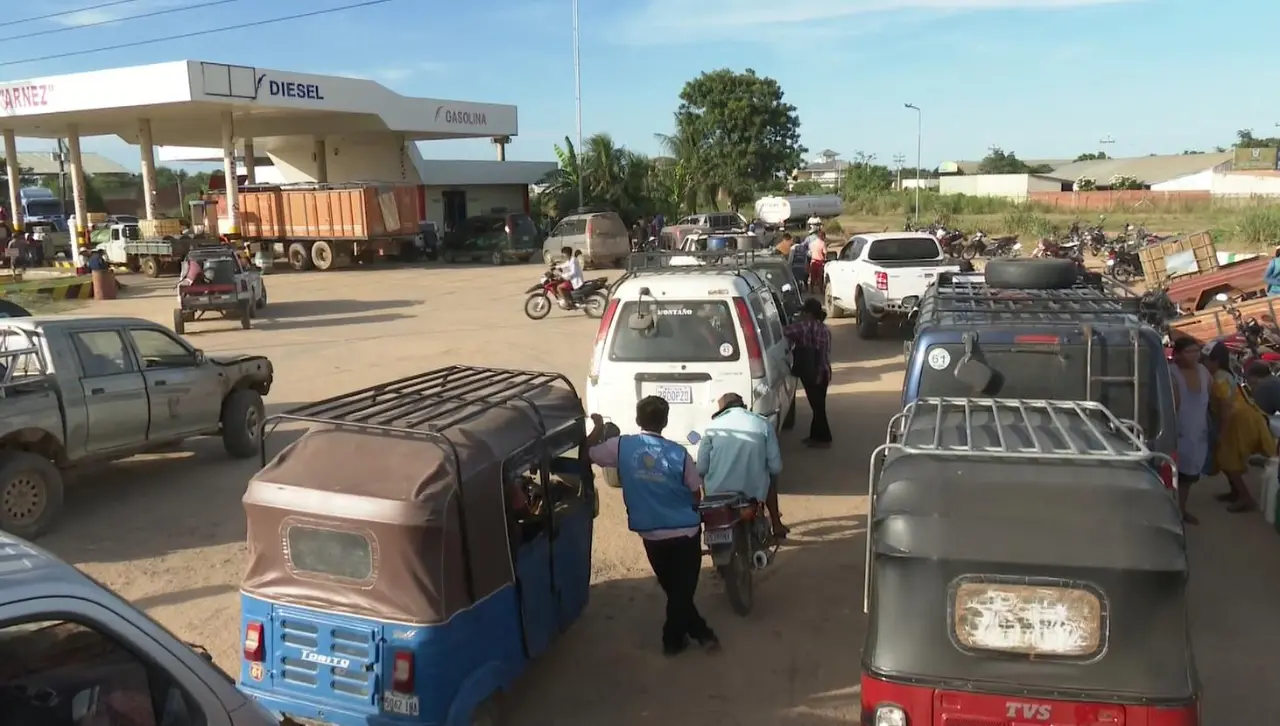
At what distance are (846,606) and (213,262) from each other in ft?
53.6

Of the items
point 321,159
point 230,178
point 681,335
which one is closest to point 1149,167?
point 321,159

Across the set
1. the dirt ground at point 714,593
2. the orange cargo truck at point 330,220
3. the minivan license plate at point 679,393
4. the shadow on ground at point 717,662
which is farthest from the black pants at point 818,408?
the orange cargo truck at point 330,220

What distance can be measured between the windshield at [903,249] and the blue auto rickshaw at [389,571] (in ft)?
42.9

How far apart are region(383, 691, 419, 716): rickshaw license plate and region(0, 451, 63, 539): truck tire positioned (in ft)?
15.6

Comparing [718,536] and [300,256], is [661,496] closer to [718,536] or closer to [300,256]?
[718,536]

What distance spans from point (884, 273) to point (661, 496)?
11643 mm

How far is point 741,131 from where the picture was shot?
57656 mm

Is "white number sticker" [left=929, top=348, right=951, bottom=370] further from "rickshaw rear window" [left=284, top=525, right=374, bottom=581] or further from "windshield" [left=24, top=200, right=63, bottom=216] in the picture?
"windshield" [left=24, top=200, right=63, bottom=216]

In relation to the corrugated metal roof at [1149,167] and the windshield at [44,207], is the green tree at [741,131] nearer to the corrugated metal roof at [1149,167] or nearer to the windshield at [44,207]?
the windshield at [44,207]

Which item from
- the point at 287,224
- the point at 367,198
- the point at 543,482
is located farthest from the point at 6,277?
the point at 543,482

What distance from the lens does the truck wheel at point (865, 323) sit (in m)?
16.4

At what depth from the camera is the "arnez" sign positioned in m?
31.9

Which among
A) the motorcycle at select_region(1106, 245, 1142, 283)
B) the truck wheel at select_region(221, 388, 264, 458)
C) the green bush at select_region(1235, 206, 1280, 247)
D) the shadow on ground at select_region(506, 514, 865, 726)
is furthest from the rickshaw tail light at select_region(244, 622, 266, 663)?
the green bush at select_region(1235, 206, 1280, 247)

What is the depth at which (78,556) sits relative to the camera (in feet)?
24.3
